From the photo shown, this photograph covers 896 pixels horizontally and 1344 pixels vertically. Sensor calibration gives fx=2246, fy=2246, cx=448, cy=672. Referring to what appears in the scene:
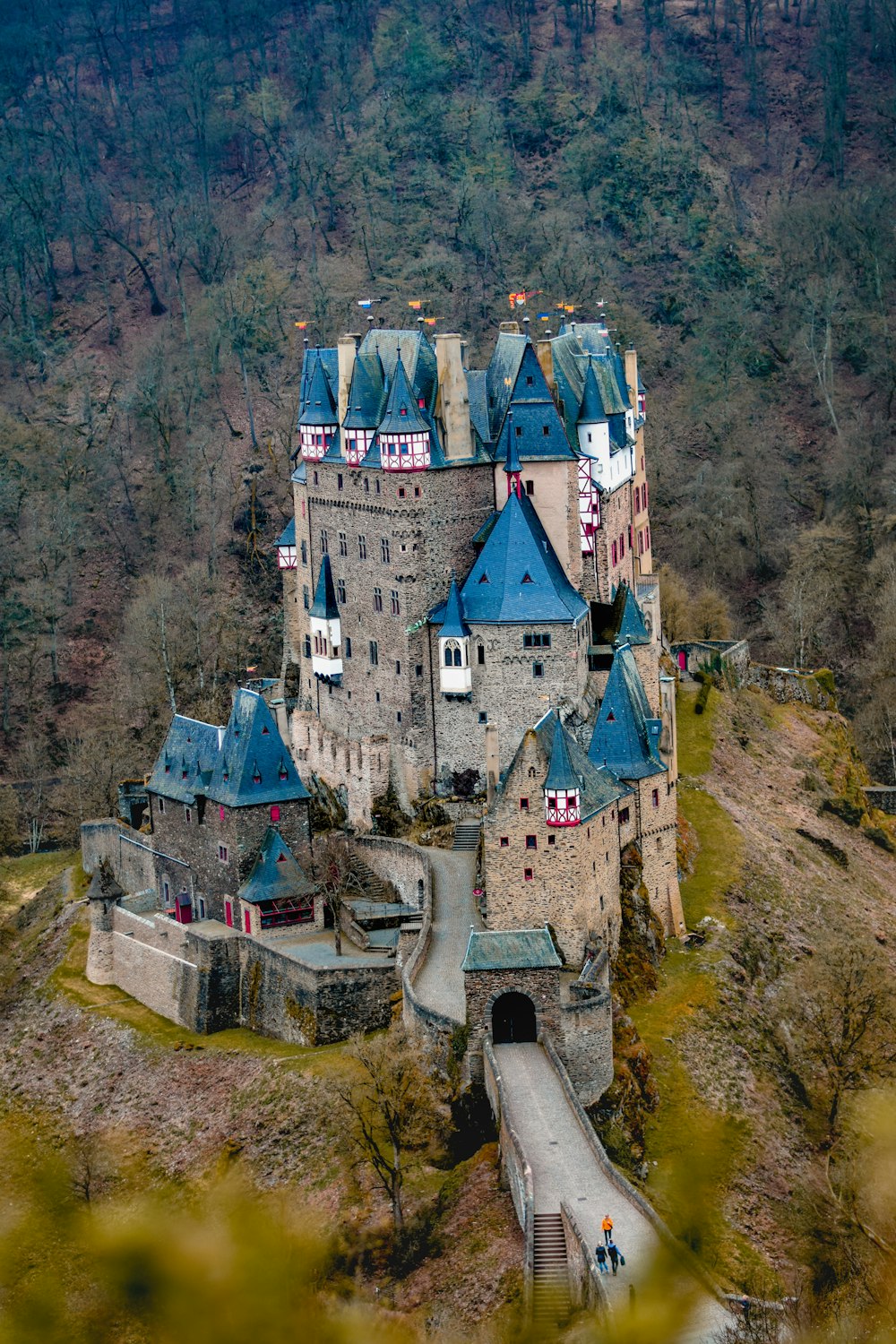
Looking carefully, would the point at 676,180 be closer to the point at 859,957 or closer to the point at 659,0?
the point at 659,0

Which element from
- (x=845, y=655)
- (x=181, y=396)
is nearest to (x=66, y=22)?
(x=181, y=396)

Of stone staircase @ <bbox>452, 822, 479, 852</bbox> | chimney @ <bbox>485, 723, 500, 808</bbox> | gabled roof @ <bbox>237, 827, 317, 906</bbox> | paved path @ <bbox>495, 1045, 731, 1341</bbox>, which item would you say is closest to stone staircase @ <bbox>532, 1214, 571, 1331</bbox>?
paved path @ <bbox>495, 1045, 731, 1341</bbox>

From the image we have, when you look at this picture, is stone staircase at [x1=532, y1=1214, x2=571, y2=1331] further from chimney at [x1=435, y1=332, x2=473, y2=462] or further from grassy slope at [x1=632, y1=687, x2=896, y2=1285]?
chimney at [x1=435, y1=332, x2=473, y2=462]

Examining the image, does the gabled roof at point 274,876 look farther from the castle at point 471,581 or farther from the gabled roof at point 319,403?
the gabled roof at point 319,403

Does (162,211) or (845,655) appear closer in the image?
(845,655)

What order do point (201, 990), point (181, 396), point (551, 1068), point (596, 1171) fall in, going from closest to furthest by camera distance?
1. point (596, 1171)
2. point (551, 1068)
3. point (201, 990)
4. point (181, 396)

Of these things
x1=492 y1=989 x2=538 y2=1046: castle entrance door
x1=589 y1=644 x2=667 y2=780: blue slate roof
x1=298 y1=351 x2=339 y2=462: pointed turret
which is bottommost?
x1=492 y1=989 x2=538 y2=1046: castle entrance door

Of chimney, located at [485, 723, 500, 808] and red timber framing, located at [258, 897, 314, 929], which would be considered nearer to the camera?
red timber framing, located at [258, 897, 314, 929]
